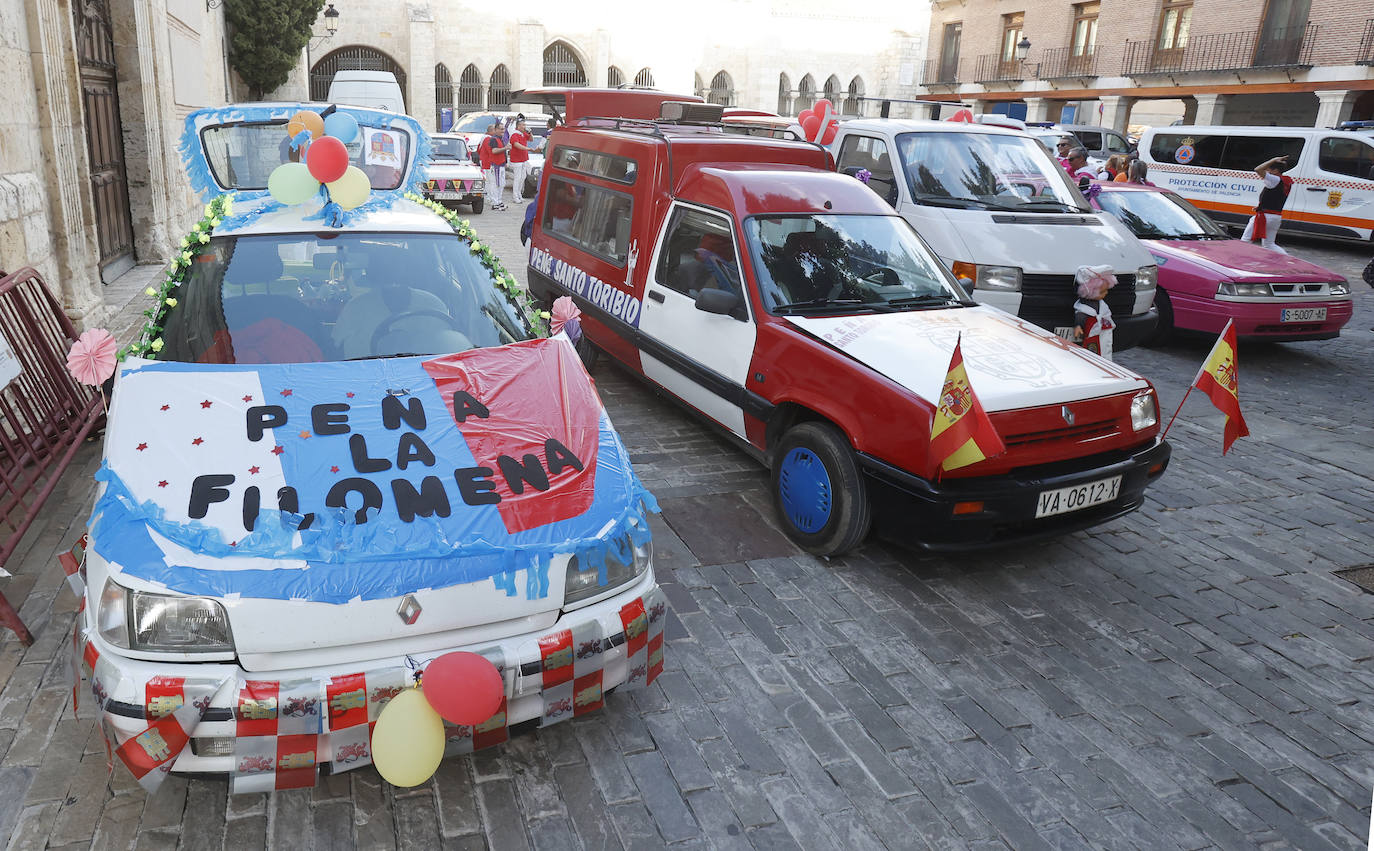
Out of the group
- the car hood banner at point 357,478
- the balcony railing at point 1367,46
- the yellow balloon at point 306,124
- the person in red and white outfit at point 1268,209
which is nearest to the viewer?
the car hood banner at point 357,478

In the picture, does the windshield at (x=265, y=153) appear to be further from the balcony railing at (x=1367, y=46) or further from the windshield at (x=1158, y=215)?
the balcony railing at (x=1367, y=46)

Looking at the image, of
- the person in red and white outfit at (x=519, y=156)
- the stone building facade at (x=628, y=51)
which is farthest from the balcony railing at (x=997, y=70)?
the person in red and white outfit at (x=519, y=156)

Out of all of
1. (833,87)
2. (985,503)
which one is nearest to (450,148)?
(985,503)

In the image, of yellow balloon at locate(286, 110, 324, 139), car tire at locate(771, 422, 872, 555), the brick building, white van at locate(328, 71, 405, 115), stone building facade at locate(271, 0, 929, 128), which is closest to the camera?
car tire at locate(771, 422, 872, 555)

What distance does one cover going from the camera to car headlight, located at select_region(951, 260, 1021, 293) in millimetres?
7699

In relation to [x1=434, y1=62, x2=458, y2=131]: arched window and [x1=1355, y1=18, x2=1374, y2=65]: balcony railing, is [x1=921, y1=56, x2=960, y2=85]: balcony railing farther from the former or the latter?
[x1=434, y1=62, x2=458, y2=131]: arched window

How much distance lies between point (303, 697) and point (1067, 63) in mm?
42674

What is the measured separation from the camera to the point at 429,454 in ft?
10.4

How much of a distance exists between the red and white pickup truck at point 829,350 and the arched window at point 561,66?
40.7 meters

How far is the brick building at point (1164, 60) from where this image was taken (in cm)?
2795

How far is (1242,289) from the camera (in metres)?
9.03

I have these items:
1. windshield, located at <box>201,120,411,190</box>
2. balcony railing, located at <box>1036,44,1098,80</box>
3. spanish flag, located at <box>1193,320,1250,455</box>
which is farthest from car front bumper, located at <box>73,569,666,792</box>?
balcony railing, located at <box>1036,44,1098,80</box>

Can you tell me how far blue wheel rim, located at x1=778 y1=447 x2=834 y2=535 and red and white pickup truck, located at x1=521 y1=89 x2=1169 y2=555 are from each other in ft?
0.04

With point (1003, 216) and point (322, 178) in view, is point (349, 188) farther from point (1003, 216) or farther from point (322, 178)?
point (1003, 216)
